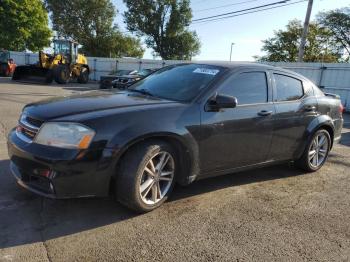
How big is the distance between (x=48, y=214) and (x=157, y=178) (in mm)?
1114

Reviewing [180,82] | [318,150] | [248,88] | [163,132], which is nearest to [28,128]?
[163,132]

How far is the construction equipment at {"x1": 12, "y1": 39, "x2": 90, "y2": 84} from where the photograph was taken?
2206 centimetres

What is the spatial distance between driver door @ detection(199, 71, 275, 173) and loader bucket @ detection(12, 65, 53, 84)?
19.4 meters

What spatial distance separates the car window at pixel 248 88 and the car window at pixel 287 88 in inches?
10.9

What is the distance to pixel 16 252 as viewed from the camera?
9.68 ft

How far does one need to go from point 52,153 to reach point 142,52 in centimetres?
5762

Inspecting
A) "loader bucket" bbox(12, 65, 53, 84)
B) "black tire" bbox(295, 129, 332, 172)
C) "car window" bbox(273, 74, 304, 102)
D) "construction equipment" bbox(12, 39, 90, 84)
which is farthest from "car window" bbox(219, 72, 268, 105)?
"loader bucket" bbox(12, 65, 53, 84)

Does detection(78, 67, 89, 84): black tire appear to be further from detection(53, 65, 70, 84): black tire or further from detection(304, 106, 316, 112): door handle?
detection(304, 106, 316, 112): door handle

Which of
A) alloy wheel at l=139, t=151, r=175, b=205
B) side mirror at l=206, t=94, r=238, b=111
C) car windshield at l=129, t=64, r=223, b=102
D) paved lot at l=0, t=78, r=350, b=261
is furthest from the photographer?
car windshield at l=129, t=64, r=223, b=102

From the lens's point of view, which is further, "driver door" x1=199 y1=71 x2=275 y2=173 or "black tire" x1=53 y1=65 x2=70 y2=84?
"black tire" x1=53 y1=65 x2=70 y2=84

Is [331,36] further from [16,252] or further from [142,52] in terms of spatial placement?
[16,252]

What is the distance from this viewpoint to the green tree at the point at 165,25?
155 ft

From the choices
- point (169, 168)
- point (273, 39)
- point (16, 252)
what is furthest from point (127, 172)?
point (273, 39)

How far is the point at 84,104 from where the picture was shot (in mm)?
3811
